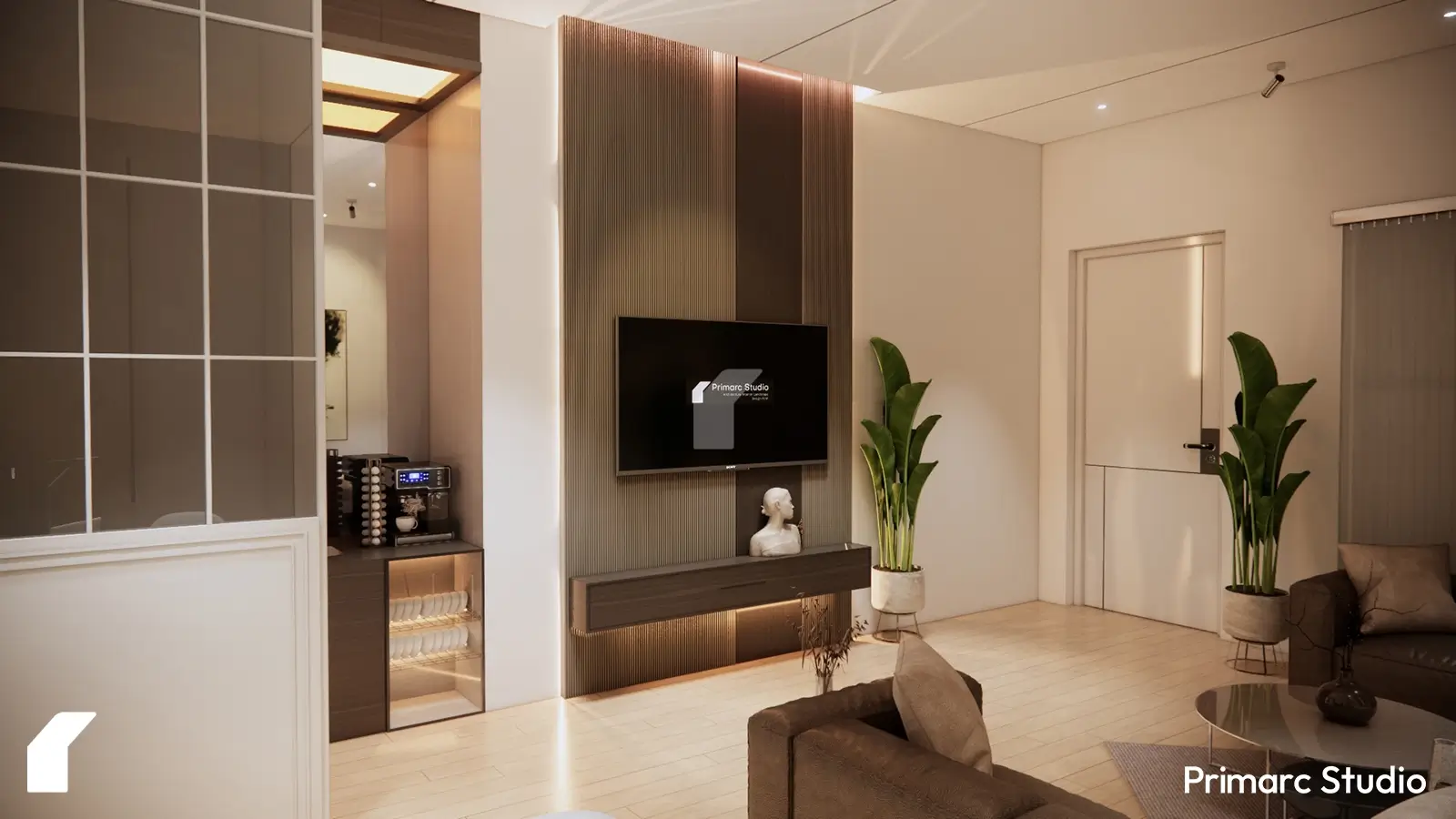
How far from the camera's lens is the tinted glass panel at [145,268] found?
2600 mm

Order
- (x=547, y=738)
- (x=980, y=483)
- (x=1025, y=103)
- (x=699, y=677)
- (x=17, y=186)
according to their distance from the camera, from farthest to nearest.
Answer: (x=980, y=483), (x=1025, y=103), (x=699, y=677), (x=547, y=738), (x=17, y=186)

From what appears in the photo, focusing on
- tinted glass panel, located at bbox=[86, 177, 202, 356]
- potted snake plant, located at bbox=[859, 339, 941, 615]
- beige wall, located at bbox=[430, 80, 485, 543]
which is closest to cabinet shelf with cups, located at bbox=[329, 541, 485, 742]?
beige wall, located at bbox=[430, 80, 485, 543]

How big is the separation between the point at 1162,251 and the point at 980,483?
1766 mm

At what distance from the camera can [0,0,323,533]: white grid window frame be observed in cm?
257

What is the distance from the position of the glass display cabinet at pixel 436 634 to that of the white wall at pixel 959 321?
2.23 m

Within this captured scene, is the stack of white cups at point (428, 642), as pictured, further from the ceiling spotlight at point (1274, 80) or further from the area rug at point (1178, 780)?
the ceiling spotlight at point (1274, 80)

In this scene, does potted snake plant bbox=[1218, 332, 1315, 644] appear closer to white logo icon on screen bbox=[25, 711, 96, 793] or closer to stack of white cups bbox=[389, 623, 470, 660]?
stack of white cups bbox=[389, 623, 470, 660]

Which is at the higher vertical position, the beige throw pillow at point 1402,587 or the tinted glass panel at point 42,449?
the tinted glass panel at point 42,449

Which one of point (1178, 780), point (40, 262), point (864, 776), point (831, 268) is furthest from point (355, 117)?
point (1178, 780)

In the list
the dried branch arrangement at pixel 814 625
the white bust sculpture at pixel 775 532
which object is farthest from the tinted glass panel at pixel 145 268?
the white bust sculpture at pixel 775 532

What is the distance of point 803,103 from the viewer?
16.3ft

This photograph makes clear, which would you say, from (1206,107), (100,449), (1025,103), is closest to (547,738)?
(100,449)

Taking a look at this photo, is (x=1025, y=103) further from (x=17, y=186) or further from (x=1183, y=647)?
(x=17, y=186)

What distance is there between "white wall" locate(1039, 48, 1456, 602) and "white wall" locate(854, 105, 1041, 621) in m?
0.62
